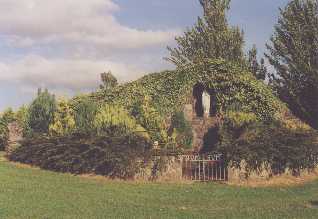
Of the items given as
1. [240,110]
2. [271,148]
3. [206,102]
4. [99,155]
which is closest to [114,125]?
[99,155]

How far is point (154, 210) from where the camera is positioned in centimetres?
1176

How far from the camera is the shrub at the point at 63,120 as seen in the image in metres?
21.3

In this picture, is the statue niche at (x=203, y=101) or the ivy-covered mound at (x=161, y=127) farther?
the statue niche at (x=203, y=101)

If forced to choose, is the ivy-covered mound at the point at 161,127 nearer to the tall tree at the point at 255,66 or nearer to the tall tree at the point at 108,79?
the tall tree at the point at 255,66

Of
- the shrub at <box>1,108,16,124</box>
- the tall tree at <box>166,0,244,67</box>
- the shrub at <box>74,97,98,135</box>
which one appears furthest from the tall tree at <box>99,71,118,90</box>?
the shrub at <box>74,97,98,135</box>

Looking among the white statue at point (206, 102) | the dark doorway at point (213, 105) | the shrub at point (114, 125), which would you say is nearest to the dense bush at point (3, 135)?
the shrub at point (114, 125)

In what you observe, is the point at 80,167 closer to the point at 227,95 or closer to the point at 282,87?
the point at 227,95

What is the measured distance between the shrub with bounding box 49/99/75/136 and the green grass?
3.37 metres

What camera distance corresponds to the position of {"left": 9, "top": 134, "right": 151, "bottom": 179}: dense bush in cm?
1783

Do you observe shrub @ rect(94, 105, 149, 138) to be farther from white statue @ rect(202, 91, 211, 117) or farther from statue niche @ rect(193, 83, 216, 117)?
white statue @ rect(202, 91, 211, 117)

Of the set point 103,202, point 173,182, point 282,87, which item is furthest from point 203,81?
point 103,202

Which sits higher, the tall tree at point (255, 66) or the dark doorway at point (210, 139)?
the tall tree at point (255, 66)

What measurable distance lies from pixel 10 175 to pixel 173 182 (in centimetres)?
591

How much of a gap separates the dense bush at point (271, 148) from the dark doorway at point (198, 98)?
545 cm
